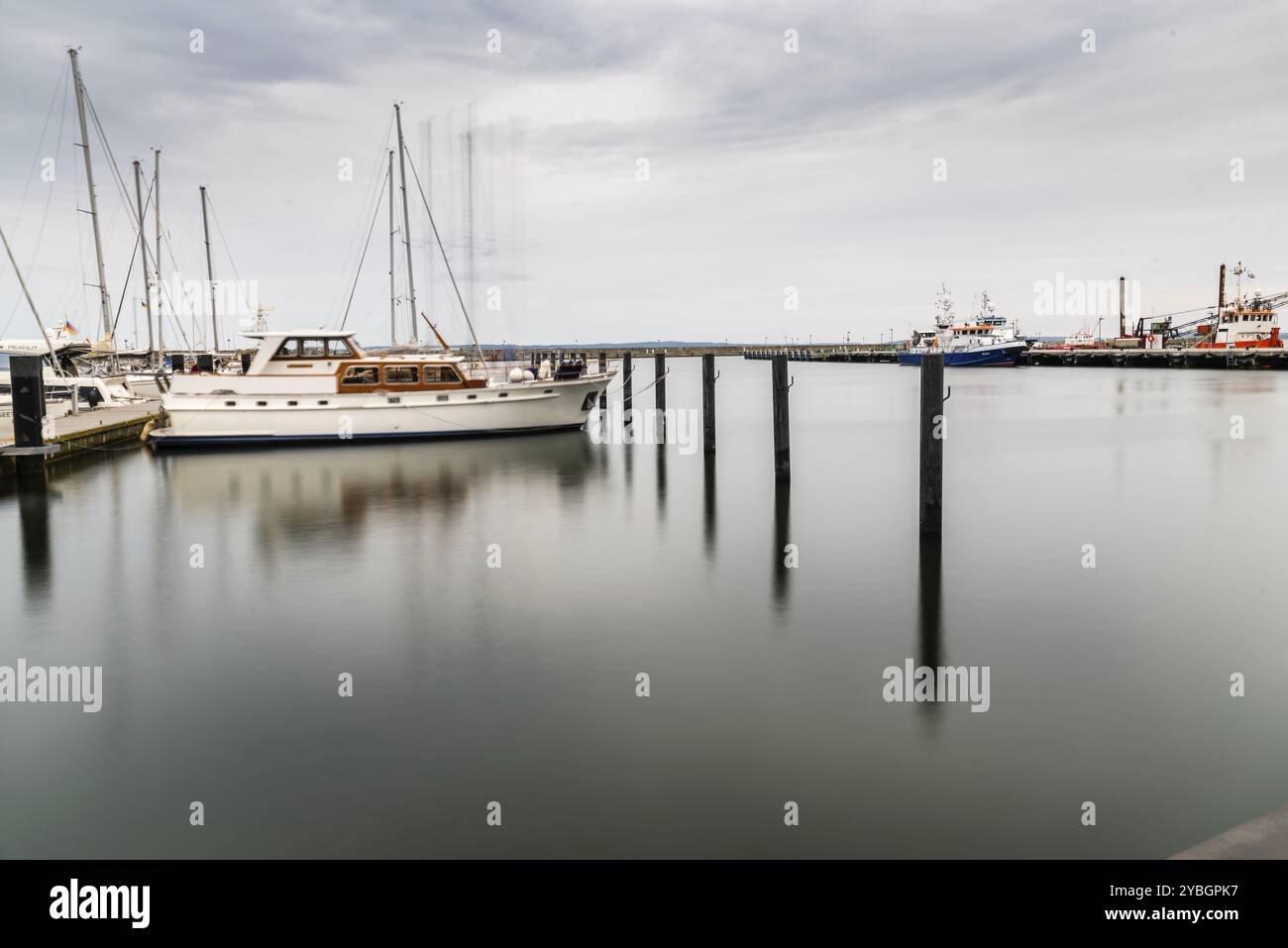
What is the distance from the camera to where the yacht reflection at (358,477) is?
19875 mm

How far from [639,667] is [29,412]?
64.5 ft

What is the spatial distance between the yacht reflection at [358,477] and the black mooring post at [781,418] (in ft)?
17.1

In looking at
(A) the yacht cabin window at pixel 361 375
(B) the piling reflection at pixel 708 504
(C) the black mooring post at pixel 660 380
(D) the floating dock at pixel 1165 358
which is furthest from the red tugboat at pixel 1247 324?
(A) the yacht cabin window at pixel 361 375

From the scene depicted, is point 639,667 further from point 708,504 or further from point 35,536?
point 35,536

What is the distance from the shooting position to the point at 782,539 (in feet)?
55.5

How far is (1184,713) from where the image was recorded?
8500mm

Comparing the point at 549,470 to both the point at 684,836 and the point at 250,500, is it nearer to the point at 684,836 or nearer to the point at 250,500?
the point at 250,500

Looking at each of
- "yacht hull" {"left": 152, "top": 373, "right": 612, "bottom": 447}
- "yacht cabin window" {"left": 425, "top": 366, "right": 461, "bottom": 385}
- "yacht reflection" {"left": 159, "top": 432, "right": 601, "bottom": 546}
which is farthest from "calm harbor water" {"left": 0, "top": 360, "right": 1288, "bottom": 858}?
"yacht cabin window" {"left": 425, "top": 366, "right": 461, "bottom": 385}

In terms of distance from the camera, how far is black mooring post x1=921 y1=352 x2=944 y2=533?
43.4 ft

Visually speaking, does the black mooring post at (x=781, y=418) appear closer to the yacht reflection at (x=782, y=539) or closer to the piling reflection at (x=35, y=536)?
the yacht reflection at (x=782, y=539)

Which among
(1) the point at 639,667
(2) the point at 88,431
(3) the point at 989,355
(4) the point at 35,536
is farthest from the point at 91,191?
(3) the point at 989,355

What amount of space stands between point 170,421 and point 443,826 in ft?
91.1

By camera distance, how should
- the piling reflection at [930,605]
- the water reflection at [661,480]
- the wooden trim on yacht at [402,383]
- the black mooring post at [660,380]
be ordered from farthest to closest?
1. the black mooring post at [660,380]
2. the wooden trim on yacht at [402,383]
3. the water reflection at [661,480]
4. the piling reflection at [930,605]
